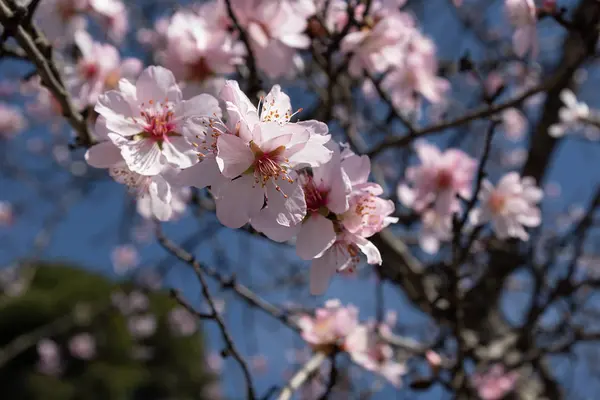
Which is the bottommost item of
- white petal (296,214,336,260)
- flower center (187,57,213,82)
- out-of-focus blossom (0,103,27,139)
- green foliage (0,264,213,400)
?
green foliage (0,264,213,400)

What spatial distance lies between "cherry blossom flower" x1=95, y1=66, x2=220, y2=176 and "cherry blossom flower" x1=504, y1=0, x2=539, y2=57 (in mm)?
960

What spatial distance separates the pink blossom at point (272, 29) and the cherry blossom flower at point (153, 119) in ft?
1.46

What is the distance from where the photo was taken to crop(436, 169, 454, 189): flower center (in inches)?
60.3

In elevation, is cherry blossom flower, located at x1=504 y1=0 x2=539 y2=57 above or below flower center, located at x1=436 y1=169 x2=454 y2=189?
above

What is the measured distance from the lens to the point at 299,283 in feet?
10.6

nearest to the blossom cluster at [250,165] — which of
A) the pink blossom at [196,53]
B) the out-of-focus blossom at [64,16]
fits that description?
the pink blossom at [196,53]

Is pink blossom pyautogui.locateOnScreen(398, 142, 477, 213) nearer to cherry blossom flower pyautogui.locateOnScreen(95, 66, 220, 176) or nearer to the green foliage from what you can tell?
cherry blossom flower pyautogui.locateOnScreen(95, 66, 220, 176)

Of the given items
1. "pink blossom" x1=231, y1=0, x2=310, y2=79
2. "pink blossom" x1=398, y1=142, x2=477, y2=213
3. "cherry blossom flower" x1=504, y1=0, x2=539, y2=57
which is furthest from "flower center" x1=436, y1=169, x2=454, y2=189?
"pink blossom" x1=231, y1=0, x2=310, y2=79

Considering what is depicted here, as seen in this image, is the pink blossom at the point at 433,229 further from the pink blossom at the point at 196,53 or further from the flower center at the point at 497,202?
the pink blossom at the point at 196,53

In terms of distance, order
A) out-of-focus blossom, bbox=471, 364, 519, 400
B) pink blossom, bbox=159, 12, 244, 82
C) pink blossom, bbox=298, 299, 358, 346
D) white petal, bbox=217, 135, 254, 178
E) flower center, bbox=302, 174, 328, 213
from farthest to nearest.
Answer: out-of-focus blossom, bbox=471, 364, 519, 400 → pink blossom, bbox=298, 299, 358, 346 → pink blossom, bbox=159, 12, 244, 82 → flower center, bbox=302, 174, 328, 213 → white petal, bbox=217, 135, 254, 178

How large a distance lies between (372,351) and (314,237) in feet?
3.08

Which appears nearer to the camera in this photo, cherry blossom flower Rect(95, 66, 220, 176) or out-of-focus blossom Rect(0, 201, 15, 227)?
cherry blossom flower Rect(95, 66, 220, 176)

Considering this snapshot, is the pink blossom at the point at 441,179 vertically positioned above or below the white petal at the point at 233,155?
below

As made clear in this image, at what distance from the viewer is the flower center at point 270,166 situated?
0.70 m
